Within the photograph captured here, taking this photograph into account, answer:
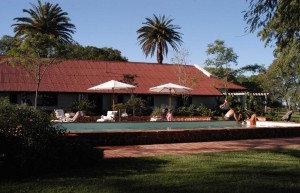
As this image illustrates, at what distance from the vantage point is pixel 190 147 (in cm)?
1185

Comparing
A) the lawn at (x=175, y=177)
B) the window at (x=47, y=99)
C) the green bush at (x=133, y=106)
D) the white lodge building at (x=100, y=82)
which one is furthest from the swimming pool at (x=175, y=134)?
the window at (x=47, y=99)

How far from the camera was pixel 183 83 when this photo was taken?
113 ft

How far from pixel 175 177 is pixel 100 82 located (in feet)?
81.1

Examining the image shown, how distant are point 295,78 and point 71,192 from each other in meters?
51.5

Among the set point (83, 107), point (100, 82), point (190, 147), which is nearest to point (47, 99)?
point (83, 107)

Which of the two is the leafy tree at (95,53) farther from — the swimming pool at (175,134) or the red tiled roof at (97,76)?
the swimming pool at (175,134)

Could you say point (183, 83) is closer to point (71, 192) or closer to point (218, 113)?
point (218, 113)

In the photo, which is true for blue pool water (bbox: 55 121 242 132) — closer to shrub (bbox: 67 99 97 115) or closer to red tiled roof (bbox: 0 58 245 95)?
shrub (bbox: 67 99 97 115)

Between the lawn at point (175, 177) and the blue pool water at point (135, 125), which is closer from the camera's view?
the lawn at point (175, 177)

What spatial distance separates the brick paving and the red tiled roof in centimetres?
1789

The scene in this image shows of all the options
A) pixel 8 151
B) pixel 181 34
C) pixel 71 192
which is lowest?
pixel 71 192

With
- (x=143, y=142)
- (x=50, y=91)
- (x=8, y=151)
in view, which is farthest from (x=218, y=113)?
(x=8, y=151)

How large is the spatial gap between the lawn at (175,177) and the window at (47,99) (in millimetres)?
21537

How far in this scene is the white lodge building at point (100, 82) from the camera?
93.2 ft
